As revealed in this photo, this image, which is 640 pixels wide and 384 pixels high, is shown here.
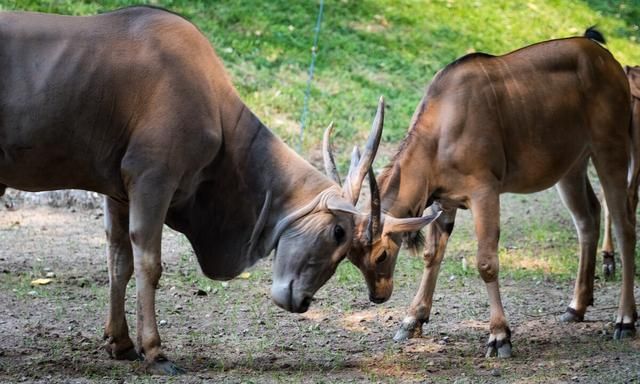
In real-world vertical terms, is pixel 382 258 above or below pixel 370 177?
below

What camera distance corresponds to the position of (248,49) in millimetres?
15945

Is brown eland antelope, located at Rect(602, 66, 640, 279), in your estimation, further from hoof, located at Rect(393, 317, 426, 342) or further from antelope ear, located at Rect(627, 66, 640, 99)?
hoof, located at Rect(393, 317, 426, 342)

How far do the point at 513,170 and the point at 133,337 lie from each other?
127 inches

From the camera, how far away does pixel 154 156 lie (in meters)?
6.98

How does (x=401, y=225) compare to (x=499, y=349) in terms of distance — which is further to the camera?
(x=499, y=349)

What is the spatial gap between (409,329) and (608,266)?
3.05 meters

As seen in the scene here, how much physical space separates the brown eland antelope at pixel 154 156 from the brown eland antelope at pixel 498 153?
23.5 inches

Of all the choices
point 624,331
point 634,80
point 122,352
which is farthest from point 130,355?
point 634,80

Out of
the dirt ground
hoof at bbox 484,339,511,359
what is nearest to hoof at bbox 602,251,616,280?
the dirt ground

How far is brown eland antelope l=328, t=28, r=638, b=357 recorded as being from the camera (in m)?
8.19

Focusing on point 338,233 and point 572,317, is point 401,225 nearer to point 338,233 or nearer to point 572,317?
point 338,233

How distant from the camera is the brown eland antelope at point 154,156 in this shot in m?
6.93

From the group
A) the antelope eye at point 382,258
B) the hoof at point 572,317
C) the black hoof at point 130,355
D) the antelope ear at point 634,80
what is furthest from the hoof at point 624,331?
the black hoof at point 130,355

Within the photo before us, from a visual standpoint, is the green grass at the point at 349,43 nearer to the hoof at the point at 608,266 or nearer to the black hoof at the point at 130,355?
the hoof at the point at 608,266
